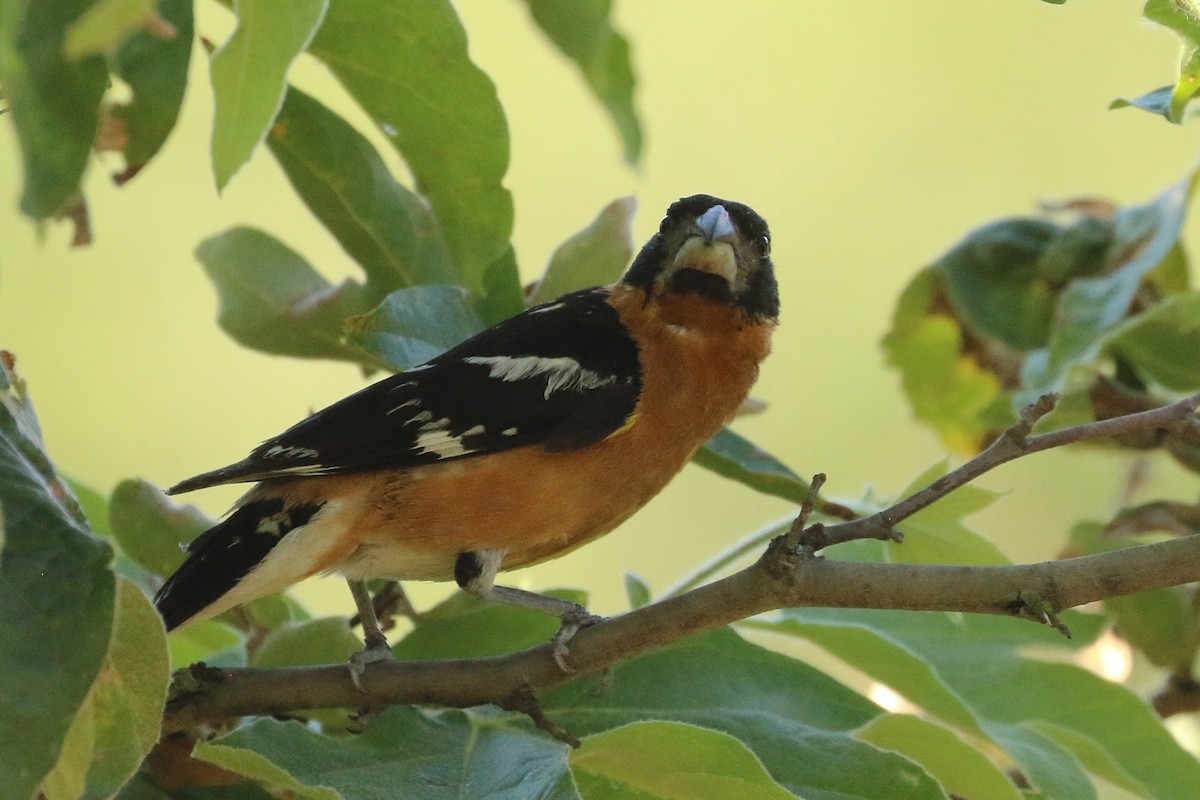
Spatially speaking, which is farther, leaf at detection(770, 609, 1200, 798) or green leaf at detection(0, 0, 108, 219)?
leaf at detection(770, 609, 1200, 798)

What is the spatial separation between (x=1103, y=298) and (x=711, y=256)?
0.74 metres

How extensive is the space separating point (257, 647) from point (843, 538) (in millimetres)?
935

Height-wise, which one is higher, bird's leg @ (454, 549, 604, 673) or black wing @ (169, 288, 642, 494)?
black wing @ (169, 288, 642, 494)

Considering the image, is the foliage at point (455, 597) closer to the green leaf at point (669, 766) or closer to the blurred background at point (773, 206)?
the green leaf at point (669, 766)

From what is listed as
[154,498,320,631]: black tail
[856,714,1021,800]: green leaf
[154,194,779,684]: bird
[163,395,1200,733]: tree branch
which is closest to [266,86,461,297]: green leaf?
[154,194,779,684]: bird

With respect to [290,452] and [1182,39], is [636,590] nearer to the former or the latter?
[290,452]

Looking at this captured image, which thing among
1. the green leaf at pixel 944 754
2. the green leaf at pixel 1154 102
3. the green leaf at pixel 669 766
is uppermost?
the green leaf at pixel 1154 102

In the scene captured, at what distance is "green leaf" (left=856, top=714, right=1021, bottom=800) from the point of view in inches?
64.2

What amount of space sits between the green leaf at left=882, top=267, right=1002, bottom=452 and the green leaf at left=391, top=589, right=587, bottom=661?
1223mm

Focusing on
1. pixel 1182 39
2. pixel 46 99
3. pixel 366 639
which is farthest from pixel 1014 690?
pixel 46 99

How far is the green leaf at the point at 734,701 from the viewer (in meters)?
1.62

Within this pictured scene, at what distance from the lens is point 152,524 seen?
1.93 meters

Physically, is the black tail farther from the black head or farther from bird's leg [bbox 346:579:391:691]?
the black head

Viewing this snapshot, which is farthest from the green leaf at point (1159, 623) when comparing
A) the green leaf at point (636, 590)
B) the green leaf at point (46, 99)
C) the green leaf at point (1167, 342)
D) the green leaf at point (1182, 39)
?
the green leaf at point (46, 99)
